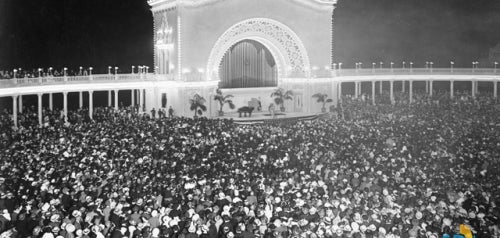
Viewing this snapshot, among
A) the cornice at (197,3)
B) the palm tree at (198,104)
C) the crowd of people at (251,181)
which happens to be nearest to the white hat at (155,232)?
the crowd of people at (251,181)

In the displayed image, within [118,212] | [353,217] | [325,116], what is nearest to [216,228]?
[118,212]

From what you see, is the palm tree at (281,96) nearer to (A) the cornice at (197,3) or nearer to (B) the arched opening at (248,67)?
(B) the arched opening at (248,67)

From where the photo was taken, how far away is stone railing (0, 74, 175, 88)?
41.2 meters

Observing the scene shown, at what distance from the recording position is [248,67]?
182 ft

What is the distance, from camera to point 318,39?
5681cm

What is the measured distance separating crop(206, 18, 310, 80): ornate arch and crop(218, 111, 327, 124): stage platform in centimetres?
430

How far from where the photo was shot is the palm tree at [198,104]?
4605cm

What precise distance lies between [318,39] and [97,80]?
2240 centimetres

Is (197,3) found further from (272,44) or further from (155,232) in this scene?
(155,232)

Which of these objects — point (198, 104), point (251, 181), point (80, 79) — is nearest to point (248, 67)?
point (198, 104)

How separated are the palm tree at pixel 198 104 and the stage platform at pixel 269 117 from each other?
249cm

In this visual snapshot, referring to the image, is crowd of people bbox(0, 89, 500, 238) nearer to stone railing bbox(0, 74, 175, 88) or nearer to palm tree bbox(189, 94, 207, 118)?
stone railing bbox(0, 74, 175, 88)

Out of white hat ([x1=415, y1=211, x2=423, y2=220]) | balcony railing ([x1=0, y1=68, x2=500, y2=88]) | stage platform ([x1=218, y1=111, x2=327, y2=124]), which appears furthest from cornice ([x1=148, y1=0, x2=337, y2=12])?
white hat ([x1=415, y1=211, x2=423, y2=220])

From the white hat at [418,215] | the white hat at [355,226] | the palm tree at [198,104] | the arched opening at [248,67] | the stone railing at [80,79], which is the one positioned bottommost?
the white hat at [355,226]
